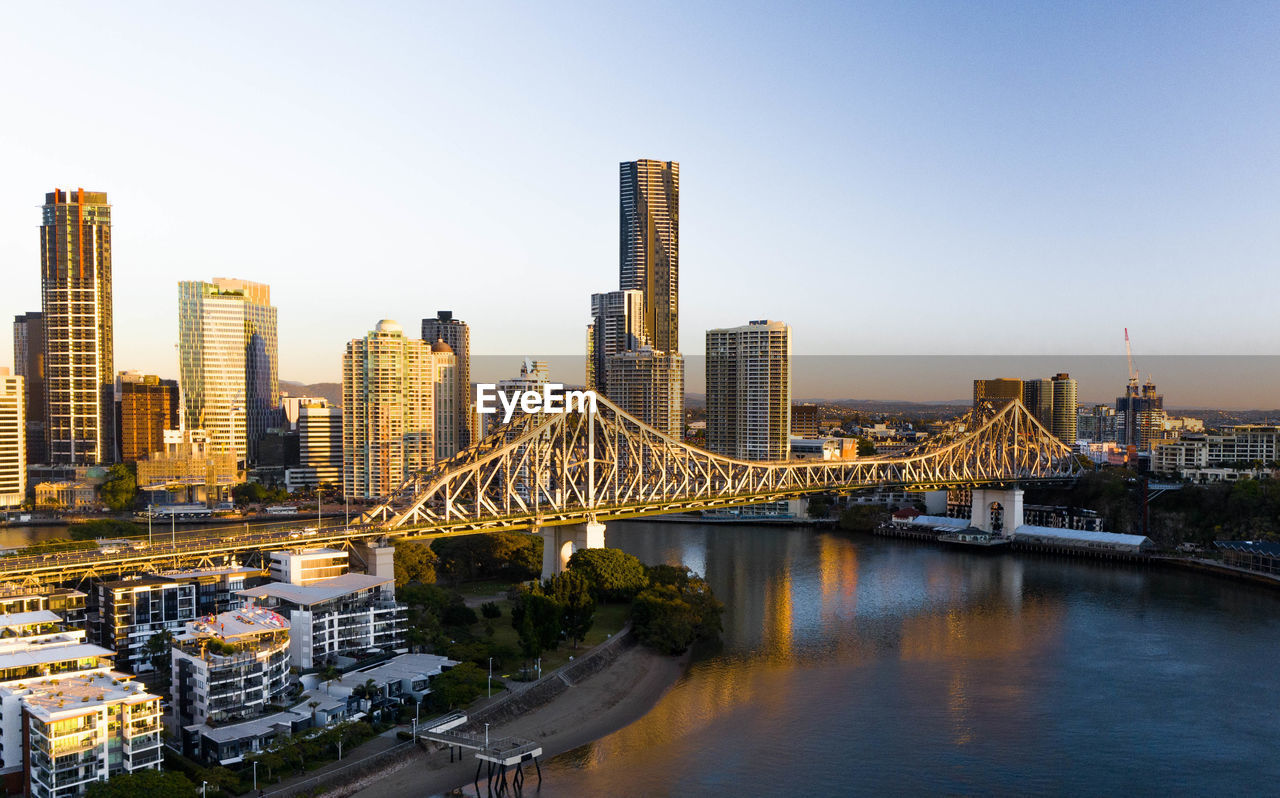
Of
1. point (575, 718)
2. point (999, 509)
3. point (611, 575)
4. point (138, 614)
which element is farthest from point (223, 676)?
point (999, 509)

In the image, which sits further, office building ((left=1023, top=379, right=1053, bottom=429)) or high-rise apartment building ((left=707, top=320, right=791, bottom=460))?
office building ((left=1023, top=379, right=1053, bottom=429))

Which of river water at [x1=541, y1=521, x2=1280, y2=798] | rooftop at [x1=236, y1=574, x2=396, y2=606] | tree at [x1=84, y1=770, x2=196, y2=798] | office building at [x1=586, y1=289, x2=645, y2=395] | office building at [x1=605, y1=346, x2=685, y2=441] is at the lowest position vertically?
river water at [x1=541, y1=521, x2=1280, y2=798]

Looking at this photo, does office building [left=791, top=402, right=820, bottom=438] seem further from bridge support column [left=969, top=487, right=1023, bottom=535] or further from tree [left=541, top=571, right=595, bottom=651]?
tree [left=541, top=571, right=595, bottom=651]

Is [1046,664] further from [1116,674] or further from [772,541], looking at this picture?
[772,541]

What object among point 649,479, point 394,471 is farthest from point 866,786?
point 394,471

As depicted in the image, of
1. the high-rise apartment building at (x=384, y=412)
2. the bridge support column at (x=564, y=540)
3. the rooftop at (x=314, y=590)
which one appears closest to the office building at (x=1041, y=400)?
the high-rise apartment building at (x=384, y=412)

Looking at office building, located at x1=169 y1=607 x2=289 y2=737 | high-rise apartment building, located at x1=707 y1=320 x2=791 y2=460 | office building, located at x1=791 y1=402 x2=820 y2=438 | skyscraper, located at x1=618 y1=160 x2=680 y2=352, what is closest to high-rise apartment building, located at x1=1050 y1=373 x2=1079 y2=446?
office building, located at x1=791 y1=402 x2=820 y2=438
